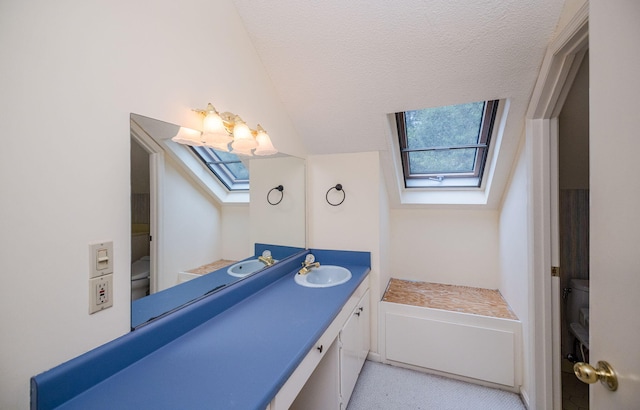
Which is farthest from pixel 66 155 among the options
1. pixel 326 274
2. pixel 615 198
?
pixel 326 274

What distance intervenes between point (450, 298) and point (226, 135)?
220cm

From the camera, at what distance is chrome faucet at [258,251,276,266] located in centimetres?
167

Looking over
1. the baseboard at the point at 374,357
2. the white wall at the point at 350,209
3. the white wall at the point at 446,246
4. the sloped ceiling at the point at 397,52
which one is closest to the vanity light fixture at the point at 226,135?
the sloped ceiling at the point at 397,52

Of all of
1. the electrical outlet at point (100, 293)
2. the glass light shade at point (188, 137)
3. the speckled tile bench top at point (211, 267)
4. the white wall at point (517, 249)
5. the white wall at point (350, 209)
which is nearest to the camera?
the electrical outlet at point (100, 293)

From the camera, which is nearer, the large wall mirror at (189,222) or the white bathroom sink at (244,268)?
the large wall mirror at (189,222)

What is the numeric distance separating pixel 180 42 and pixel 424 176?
7.04 ft

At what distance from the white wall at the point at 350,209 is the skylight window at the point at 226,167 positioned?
76 cm

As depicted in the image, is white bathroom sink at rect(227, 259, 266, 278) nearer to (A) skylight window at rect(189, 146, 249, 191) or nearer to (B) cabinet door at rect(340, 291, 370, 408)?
(A) skylight window at rect(189, 146, 249, 191)

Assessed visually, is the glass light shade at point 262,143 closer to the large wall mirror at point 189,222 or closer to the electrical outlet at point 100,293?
the large wall mirror at point 189,222

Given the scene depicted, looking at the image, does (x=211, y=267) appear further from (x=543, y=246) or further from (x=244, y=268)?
(x=543, y=246)

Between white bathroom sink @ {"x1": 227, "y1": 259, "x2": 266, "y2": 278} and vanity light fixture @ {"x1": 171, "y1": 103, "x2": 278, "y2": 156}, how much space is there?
674mm

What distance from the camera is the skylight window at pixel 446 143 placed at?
191cm

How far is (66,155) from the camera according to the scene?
71 centimetres

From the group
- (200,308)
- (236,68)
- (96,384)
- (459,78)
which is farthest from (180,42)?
(459,78)
